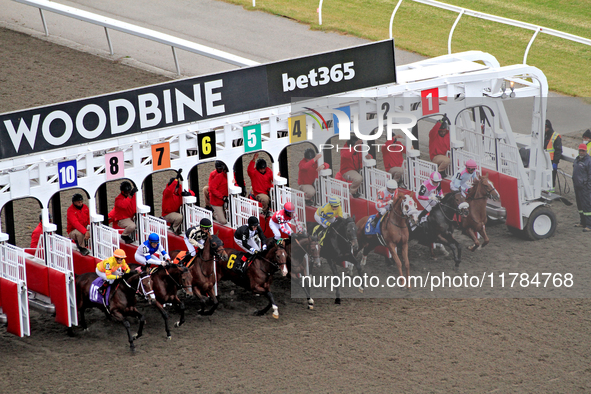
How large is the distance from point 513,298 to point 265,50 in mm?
10692

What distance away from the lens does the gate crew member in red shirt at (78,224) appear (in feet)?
42.4

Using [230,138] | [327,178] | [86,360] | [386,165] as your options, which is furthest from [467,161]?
[86,360]

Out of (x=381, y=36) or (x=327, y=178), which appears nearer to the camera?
(x=327, y=178)

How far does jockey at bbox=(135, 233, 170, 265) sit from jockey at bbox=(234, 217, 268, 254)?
1130mm

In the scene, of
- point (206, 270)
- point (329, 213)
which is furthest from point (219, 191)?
point (329, 213)

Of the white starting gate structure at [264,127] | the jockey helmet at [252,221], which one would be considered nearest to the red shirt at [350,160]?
the white starting gate structure at [264,127]

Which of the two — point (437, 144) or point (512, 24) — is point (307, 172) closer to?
point (437, 144)

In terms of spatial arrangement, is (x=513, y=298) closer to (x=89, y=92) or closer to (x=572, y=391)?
(x=572, y=391)

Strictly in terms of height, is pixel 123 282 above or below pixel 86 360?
above

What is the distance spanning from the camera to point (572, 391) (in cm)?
1092

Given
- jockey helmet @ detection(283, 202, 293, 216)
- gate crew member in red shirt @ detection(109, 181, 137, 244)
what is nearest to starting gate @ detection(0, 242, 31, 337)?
gate crew member in red shirt @ detection(109, 181, 137, 244)

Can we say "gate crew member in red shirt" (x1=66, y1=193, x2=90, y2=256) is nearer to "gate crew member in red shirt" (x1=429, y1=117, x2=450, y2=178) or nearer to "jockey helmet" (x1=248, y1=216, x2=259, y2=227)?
"jockey helmet" (x1=248, y1=216, x2=259, y2=227)

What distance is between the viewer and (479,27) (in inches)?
915

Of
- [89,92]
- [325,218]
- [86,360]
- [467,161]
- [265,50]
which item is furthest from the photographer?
[265,50]
